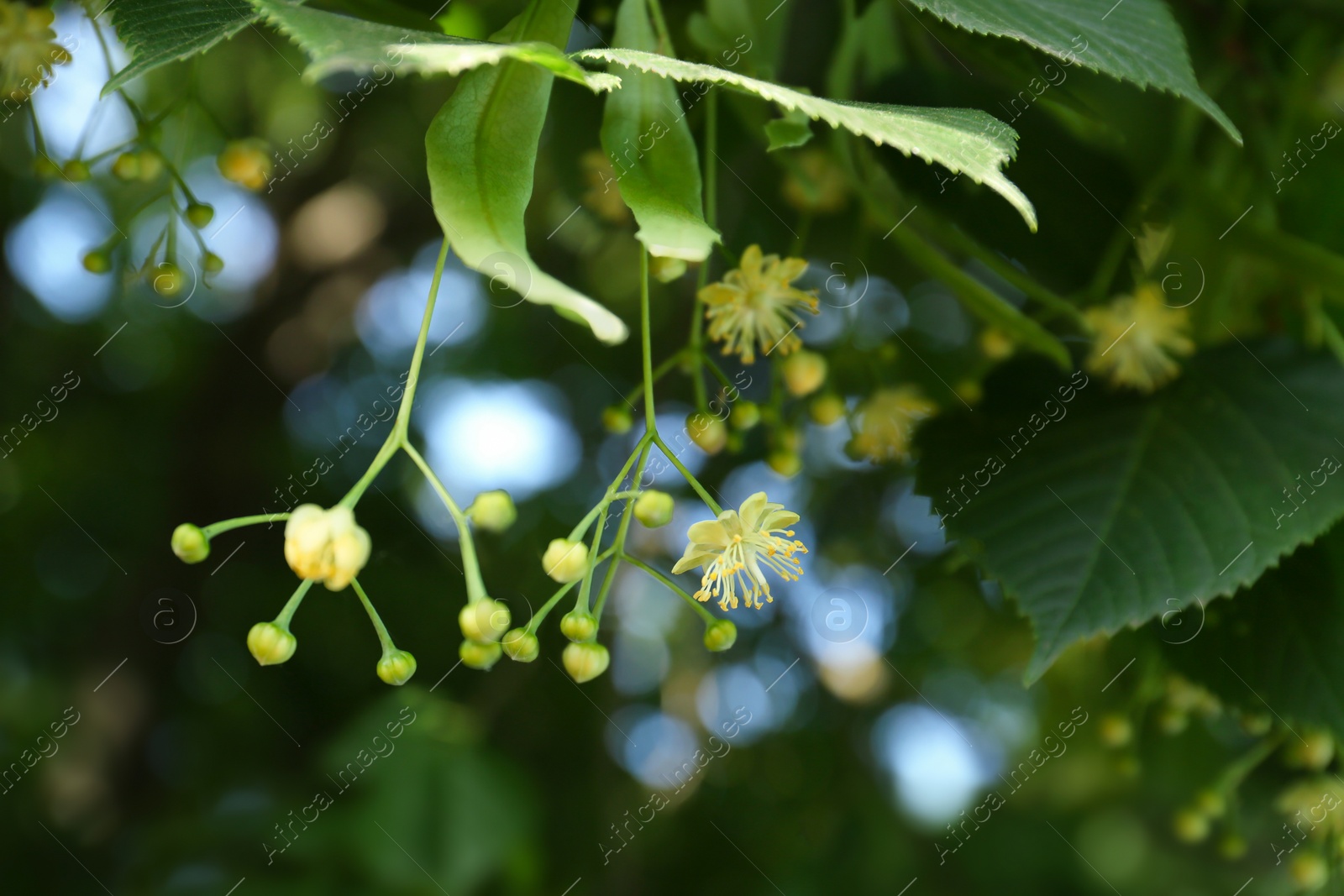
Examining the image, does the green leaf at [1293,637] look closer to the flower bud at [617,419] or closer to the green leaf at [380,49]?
the flower bud at [617,419]

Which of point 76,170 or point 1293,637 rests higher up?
point 76,170

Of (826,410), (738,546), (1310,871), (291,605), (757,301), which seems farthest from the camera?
(1310,871)

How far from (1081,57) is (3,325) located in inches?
72.9

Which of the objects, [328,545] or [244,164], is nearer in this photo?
[328,545]

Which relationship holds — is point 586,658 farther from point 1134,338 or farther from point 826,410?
point 1134,338

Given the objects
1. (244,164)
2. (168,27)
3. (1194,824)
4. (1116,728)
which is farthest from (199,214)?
(1194,824)

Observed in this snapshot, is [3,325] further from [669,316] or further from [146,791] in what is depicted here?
[669,316]

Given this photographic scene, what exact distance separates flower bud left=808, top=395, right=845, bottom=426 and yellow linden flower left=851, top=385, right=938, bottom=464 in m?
0.04

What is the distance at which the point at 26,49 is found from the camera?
63 centimetres

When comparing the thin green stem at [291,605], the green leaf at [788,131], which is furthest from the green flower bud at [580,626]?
the green leaf at [788,131]

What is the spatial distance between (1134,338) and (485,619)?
0.56 m

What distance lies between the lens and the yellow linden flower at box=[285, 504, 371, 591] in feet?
1.17

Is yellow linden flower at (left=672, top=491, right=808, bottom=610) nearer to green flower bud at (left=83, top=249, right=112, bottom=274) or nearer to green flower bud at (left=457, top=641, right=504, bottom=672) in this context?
green flower bud at (left=457, top=641, right=504, bottom=672)

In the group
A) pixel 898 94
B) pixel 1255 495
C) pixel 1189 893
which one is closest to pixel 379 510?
pixel 898 94
